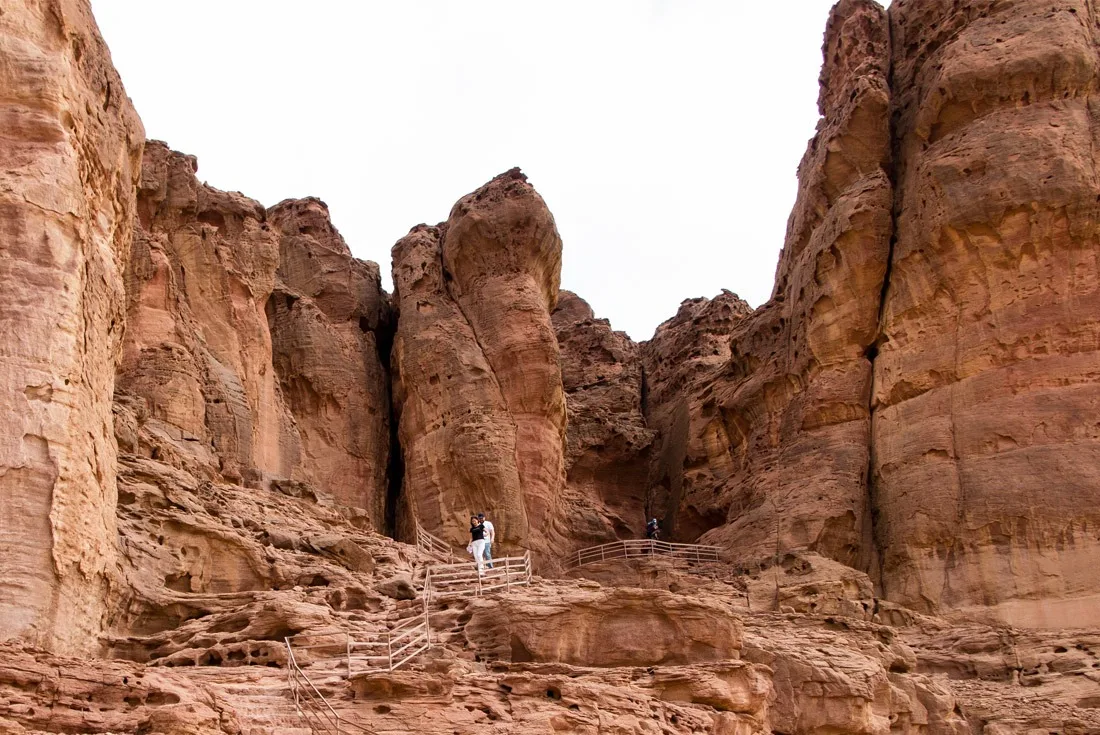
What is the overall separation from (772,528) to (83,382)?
767 inches

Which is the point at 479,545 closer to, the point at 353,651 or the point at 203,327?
the point at 353,651

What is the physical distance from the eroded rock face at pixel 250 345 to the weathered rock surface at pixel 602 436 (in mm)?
6609

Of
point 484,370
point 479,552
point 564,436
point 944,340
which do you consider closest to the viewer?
point 479,552

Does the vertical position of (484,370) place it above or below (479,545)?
above

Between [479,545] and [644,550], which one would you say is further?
[644,550]

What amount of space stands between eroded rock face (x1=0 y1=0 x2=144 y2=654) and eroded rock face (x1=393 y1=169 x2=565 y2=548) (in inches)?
645

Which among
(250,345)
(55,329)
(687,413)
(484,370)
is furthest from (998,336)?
(55,329)

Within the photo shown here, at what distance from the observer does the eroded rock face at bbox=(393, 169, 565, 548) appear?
37375mm

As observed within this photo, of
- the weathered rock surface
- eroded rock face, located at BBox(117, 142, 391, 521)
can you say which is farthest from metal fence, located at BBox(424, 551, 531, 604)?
the weathered rock surface

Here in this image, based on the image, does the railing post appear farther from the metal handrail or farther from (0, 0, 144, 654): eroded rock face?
the metal handrail

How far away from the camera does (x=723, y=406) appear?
4088cm

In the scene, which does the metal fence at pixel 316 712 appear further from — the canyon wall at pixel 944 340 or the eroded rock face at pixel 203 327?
the canyon wall at pixel 944 340

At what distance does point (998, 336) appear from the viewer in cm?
3350

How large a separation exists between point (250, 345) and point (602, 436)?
13.8 meters
